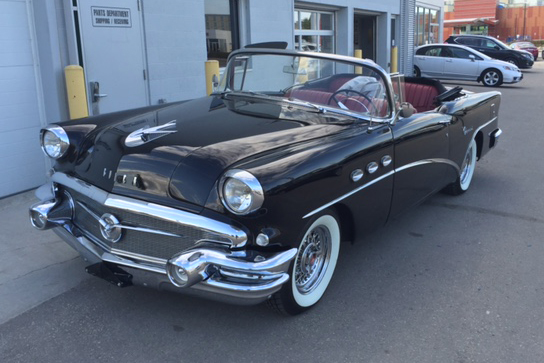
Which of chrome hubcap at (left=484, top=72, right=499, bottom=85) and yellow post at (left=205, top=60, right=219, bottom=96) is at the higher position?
yellow post at (left=205, top=60, right=219, bottom=96)

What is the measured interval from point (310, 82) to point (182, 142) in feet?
4.55

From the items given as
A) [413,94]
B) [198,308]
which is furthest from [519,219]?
[198,308]

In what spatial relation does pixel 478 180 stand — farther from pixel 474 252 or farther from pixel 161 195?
pixel 161 195

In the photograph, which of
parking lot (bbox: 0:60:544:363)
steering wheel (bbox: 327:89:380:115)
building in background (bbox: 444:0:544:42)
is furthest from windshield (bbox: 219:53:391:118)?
building in background (bbox: 444:0:544:42)

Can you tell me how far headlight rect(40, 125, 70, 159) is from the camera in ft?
11.9

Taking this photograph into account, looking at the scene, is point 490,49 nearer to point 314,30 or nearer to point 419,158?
point 314,30

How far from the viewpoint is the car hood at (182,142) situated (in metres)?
2.94

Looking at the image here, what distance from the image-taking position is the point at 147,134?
334 cm

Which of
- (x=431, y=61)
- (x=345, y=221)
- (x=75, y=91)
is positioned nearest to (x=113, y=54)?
(x=75, y=91)

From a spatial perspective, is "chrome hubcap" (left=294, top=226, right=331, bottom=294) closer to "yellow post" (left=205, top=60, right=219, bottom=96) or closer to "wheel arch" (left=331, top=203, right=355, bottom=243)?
"wheel arch" (left=331, top=203, right=355, bottom=243)

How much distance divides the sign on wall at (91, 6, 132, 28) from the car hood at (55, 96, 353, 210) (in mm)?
2860

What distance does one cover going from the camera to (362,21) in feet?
58.3

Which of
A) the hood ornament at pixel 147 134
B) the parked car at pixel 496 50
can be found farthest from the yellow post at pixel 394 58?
the hood ornament at pixel 147 134

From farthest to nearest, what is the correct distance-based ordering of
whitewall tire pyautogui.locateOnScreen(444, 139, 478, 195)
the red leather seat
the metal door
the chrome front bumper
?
1. the metal door
2. whitewall tire pyautogui.locateOnScreen(444, 139, 478, 195)
3. the red leather seat
4. the chrome front bumper
